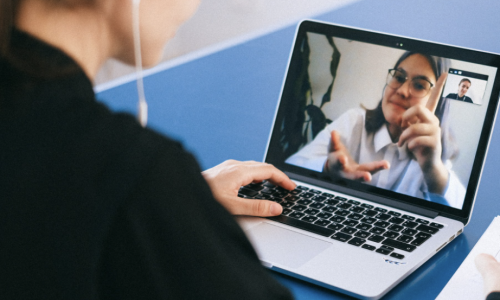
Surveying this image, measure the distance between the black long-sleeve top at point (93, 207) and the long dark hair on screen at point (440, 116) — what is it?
0.60 m

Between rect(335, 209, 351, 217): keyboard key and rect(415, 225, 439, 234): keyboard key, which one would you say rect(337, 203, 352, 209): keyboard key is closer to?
rect(335, 209, 351, 217): keyboard key

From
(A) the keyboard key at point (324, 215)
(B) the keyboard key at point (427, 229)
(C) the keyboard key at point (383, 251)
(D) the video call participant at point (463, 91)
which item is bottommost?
(C) the keyboard key at point (383, 251)

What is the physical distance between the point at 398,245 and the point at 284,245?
6.3 inches

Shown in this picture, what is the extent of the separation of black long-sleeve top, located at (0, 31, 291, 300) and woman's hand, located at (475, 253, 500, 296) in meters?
0.40

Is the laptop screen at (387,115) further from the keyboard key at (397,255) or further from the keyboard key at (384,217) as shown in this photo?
the keyboard key at (397,255)

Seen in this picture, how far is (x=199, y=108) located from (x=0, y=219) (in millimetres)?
957

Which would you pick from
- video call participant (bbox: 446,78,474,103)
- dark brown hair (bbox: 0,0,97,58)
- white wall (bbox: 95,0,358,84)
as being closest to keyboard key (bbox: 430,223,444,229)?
video call participant (bbox: 446,78,474,103)

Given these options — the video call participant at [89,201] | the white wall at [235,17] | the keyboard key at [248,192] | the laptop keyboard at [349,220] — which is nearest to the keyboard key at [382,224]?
the laptop keyboard at [349,220]

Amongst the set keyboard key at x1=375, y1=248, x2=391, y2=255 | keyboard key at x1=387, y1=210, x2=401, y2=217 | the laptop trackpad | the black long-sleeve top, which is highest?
the black long-sleeve top

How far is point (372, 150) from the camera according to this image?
96 centimetres

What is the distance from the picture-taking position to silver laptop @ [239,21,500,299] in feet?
2.66

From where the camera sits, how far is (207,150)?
3.81 feet

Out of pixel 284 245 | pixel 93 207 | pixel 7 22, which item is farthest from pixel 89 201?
pixel 284 245

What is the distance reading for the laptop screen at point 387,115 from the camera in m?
0.90
